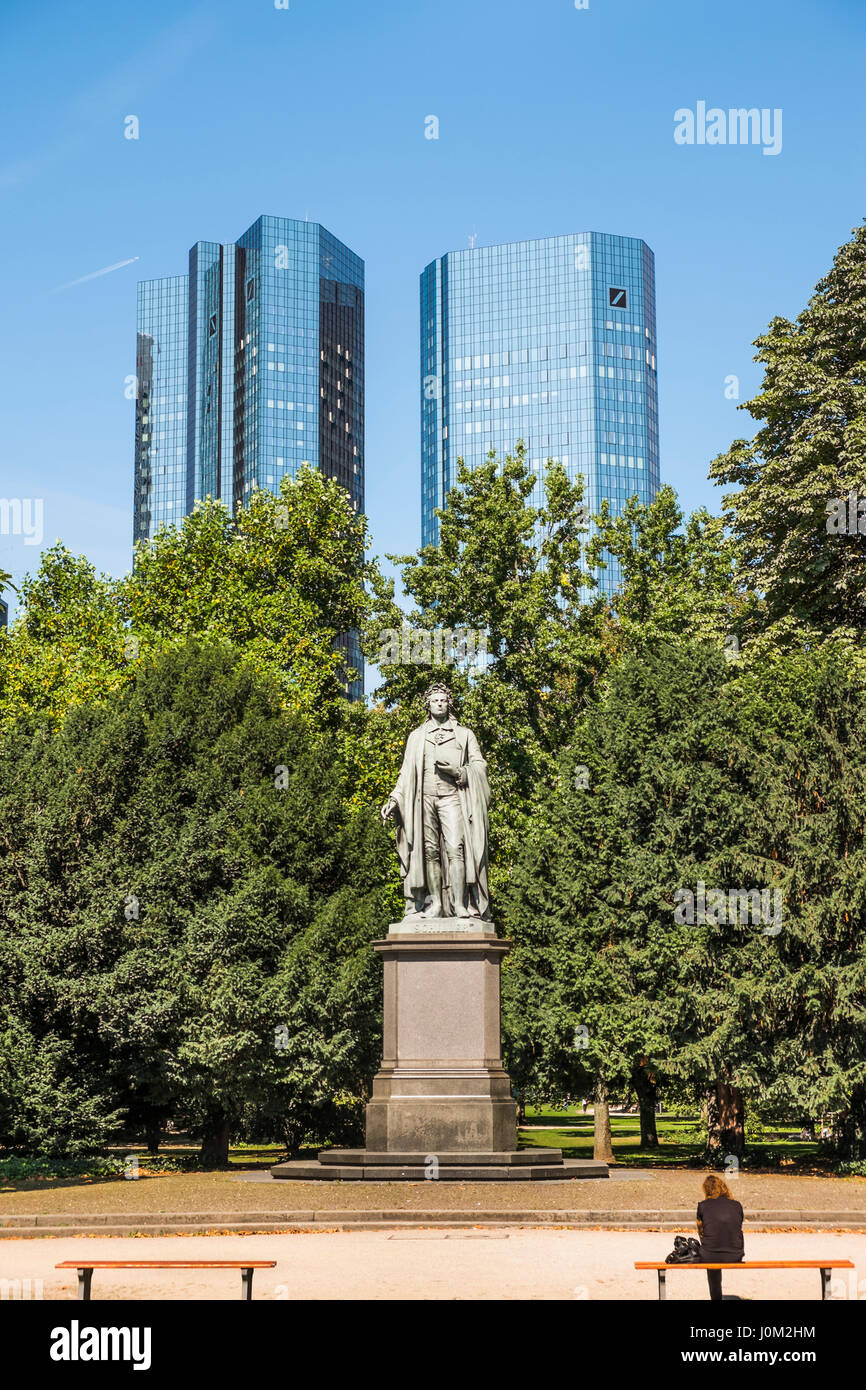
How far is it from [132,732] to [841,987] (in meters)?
13.5

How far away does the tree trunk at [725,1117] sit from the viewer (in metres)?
26.8

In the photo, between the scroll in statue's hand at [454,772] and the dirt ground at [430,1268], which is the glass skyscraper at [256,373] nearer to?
the scroll in statue's hand at [454,772]

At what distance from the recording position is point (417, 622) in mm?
37656

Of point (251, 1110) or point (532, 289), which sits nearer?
point (251, 1110)

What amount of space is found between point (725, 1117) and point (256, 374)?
450 ft

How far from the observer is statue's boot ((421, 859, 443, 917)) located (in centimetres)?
1997

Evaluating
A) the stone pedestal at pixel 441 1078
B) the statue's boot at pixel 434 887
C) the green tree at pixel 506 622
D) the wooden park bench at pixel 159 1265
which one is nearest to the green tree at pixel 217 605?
the green tree at pixel 506 622

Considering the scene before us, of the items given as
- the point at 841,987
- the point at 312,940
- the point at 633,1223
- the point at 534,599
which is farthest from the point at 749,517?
the point at 633,1223

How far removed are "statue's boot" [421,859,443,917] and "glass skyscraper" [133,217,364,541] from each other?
13358 centimetres

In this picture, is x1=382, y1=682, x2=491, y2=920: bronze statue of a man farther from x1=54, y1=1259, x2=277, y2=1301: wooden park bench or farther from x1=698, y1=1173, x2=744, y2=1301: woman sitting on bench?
x1=54, y1=1259, x2=277, y2=1301: wooden park bench

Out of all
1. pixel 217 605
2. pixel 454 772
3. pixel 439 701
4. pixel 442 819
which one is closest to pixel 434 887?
pixel 442 819

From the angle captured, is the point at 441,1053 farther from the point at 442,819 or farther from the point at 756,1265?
the point at 756,1265

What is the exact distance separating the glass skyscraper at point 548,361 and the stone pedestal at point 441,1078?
427ft

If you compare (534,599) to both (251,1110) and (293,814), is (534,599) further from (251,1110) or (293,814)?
(251,1110)
